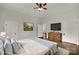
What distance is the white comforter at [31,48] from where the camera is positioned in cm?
163

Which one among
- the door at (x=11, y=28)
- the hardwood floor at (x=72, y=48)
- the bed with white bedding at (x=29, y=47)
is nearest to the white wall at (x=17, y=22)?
the door at (x=11, y=28)

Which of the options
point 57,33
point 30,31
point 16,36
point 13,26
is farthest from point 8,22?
point 57,33

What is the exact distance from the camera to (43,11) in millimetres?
1668

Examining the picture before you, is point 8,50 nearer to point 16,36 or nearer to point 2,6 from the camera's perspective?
point 16,36

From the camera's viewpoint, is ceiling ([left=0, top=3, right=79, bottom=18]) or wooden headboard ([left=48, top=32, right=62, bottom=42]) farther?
wooden headboard ([left=48, top=32, right=62, bottom=42])

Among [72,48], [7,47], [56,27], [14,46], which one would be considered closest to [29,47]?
[14,46]

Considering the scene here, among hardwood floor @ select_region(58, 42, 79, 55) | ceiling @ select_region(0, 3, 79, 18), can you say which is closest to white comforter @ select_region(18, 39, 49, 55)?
hardwood floor @ select_region(58, 42, 79, 55)

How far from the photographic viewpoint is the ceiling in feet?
5.30

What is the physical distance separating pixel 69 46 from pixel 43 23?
0.57 meters

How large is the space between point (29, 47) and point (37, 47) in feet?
0.43

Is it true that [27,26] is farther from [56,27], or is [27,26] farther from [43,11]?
[56,27]

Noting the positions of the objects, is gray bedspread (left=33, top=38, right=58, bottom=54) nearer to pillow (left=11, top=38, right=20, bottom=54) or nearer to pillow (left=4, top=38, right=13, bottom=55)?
pillow (left=11, top=38, right=20, bottom=54)

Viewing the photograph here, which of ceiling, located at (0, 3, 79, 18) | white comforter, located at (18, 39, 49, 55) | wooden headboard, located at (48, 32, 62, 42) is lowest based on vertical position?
white comforter, located at (18, 39, 49, 55)

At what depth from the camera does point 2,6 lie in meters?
1.61
